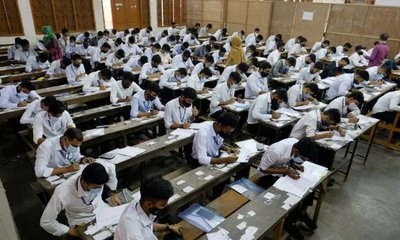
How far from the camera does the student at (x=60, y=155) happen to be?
10.8 feet

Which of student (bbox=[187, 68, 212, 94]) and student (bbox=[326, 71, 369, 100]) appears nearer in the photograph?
student (bbox=[187, 68, 212, 94])

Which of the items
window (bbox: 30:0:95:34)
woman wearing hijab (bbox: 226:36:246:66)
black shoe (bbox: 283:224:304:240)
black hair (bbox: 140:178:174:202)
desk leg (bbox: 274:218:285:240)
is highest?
window (bbox: 30:0:95:34)

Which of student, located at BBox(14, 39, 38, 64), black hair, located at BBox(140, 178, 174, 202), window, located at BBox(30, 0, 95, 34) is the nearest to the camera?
black hair, located at BBox(140, 178, 174, 202)

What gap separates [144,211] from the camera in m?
2.34

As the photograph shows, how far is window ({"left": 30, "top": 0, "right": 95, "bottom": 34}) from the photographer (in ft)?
44.2

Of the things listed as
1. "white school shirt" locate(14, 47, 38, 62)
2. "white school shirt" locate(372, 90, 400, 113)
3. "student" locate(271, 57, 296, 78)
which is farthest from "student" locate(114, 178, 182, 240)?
"white school shirt" locate(14, 47, 38, 62)

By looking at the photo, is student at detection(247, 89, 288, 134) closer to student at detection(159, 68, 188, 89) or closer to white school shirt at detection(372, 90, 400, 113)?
student at detection(159, 68, 188, 89)

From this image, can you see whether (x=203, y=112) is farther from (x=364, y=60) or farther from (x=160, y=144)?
(x=364, y=60)

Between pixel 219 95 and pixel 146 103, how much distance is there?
1.58 metres

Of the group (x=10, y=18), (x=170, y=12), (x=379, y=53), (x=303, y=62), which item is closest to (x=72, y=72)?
(x=303, y=62)

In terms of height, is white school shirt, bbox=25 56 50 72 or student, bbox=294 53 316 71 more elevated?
student, bbox=294 53 316 71

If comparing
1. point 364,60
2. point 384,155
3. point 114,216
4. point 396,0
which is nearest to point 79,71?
point 114,216

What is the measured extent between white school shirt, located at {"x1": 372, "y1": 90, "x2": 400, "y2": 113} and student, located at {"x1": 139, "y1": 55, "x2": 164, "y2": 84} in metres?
Result: 5.44

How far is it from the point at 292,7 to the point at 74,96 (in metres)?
11.7
